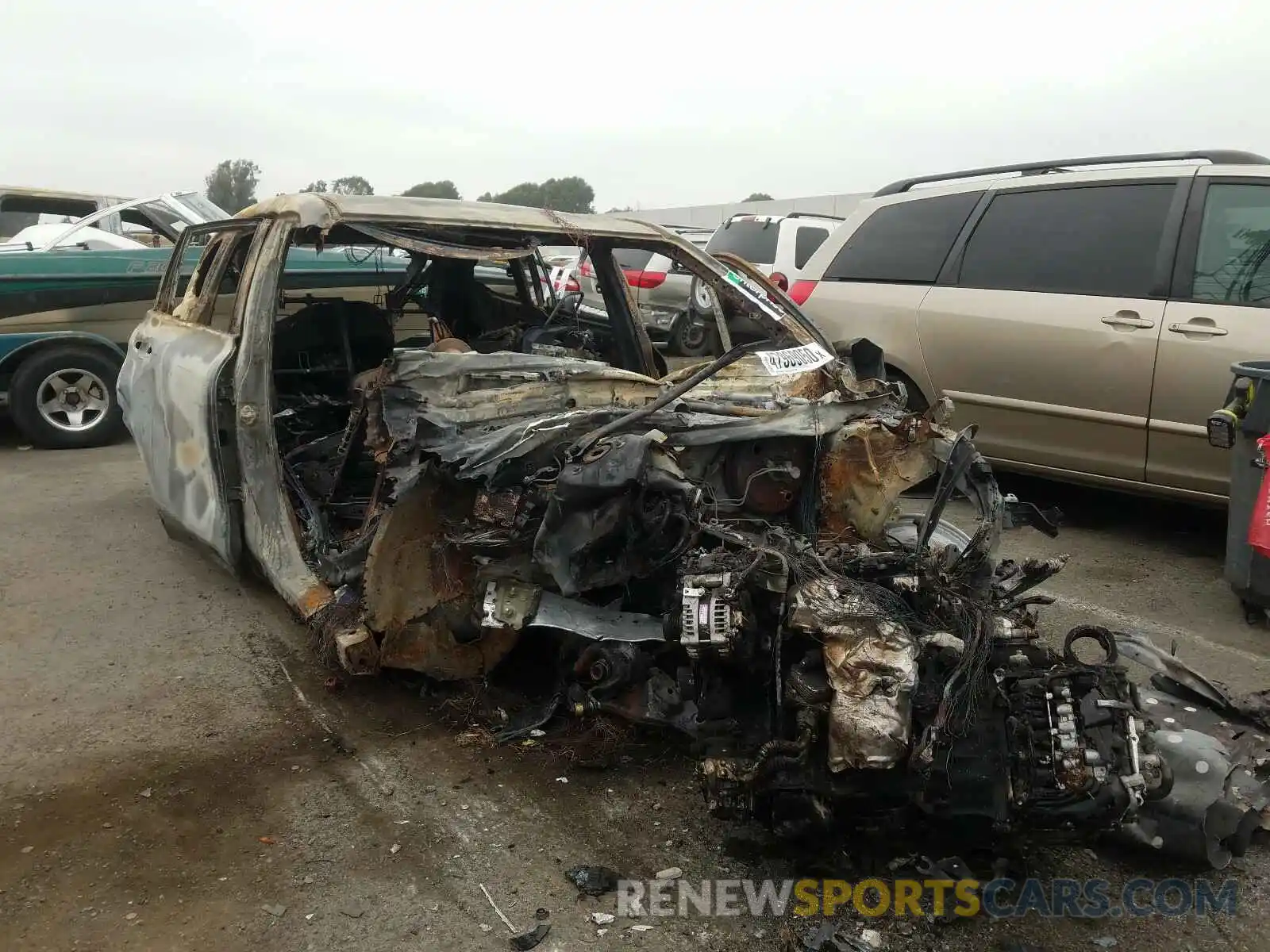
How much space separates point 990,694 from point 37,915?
2264mm

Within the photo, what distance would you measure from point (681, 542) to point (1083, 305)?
330 centimetres

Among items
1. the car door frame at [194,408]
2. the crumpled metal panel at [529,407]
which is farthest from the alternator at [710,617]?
the car door frame at [194,408]

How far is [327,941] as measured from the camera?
2152 millimetres

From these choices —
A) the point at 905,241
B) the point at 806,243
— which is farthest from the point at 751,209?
the point at 905,241

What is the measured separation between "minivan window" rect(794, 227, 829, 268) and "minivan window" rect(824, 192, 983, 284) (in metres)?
3.87

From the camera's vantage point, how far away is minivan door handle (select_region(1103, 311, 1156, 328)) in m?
4.66

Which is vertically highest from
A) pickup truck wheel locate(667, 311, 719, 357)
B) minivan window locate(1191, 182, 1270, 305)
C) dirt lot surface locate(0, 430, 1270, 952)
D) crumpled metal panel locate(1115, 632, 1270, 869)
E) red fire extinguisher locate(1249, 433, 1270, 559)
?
minivan window locate(1191, 182, 1270, 305)

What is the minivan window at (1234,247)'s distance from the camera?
14.6 ft

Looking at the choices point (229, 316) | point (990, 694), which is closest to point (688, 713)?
point (990, 694)

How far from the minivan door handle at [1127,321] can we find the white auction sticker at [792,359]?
1833 mm

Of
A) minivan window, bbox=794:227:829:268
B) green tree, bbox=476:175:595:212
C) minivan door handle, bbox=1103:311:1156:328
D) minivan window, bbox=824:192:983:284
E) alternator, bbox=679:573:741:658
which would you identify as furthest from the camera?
green tree, bbox=476:175:595:212

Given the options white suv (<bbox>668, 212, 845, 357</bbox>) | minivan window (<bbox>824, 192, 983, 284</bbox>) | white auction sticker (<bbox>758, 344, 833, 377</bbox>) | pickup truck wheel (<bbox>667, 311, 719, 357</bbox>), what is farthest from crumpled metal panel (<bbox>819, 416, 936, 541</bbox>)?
white suv (<bbox>668, 212, 845, 357</bbox>)

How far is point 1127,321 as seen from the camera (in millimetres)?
4707

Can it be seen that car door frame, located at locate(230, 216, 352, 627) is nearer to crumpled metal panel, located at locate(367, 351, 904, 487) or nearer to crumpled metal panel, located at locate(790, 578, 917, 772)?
crumpled metal panel, located at locate(367, 351, 904, 487)
